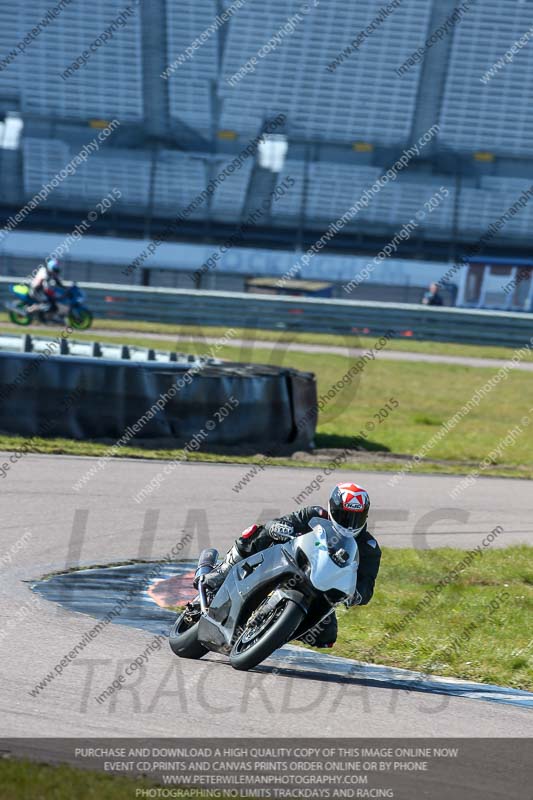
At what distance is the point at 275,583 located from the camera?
596 cm

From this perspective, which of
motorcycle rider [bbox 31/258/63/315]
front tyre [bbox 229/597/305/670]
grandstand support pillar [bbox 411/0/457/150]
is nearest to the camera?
front tyre [bbox 229/597/305/670]

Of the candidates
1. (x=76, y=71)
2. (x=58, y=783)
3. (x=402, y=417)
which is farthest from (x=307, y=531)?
(x=76, y=71)

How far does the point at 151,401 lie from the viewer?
43.3ft

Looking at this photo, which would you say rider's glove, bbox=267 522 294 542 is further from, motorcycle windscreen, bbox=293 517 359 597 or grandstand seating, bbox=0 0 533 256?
grandstand seating, bbox=0 0 533 256

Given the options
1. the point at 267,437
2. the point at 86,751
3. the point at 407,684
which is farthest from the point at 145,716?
the point at 267,437

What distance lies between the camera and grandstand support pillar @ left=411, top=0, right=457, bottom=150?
4225 centimetres

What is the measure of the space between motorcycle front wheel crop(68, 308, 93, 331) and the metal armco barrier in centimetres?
193

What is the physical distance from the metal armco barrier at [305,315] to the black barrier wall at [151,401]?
13.3 meters

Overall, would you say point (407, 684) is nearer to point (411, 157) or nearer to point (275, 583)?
point (275, 583)

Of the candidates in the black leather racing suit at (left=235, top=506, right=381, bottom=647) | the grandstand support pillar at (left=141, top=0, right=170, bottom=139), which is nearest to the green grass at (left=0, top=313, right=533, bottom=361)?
the grandstand support pillar at (left=141, top=0, right=170, bottom=139)

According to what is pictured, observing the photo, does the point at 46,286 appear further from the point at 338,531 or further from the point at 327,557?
the point at 327,557

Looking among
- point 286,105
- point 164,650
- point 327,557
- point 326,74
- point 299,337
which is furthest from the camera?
point 326,74

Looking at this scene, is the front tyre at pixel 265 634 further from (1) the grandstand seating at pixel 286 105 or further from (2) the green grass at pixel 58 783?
(1) the grandstand seating at pixel 286 105

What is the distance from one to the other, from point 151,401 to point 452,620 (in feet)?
20.3
